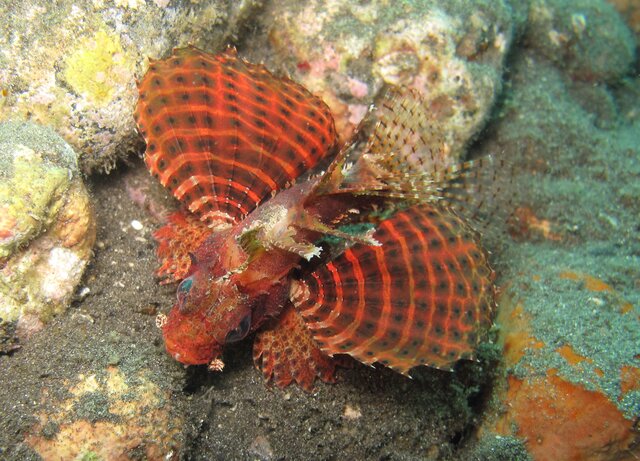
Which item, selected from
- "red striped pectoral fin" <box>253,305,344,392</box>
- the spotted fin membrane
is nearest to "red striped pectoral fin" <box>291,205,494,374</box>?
the spotted fin membrane

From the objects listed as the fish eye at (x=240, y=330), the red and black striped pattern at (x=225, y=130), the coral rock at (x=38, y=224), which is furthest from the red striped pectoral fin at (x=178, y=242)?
the fish eye at (x=240, y=330)

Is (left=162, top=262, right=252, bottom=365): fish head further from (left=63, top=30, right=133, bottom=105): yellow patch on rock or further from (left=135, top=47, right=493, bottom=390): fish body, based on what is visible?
(left=63, top=30, right=133, bottom=105): yellow patch on rock

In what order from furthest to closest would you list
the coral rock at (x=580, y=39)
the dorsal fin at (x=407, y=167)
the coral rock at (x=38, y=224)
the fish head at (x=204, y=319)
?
the coral rock at (x=580, y=39), the dorsal fin at (x=407, y=167), the fish head at (x=204, y=319), the coral rock at (x=38, y=224)

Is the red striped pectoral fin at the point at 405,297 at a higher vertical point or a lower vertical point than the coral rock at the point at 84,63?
lower

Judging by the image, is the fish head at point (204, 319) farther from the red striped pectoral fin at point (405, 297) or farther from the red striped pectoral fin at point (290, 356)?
the red striped pectoral fin at point (405, 297)

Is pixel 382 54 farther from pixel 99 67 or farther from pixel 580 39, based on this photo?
pixel 580 39

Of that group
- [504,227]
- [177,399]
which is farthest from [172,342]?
[504,227]

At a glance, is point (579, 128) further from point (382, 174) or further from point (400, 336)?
point (400, 336)
